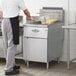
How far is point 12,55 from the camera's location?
443 cm

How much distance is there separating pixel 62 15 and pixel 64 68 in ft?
3.43

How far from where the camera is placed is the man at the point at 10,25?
4293 millimetres

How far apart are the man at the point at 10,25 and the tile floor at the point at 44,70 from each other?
0.27 m

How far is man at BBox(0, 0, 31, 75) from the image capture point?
4293 mm

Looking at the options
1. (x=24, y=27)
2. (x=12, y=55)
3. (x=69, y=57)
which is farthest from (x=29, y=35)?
(x=69, y=57)

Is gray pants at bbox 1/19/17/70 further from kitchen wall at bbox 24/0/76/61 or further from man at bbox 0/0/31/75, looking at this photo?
kitchen wall at bbox 24/0/76/61

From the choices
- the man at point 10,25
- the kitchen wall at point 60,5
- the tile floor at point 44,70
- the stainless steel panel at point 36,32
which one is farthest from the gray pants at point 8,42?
the kitchen wall at point 60,5

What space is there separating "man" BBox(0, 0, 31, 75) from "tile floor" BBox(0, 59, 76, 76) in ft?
0.89

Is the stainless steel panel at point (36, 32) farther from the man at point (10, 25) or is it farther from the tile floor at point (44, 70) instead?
the tile floor at point (44, 70)

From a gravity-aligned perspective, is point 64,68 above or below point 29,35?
below

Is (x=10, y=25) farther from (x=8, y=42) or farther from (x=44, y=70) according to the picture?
(x=44, y=70)

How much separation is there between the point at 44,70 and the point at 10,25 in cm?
107

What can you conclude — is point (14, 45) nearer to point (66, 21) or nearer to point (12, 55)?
point (12, 55)

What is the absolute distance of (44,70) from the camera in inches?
185
